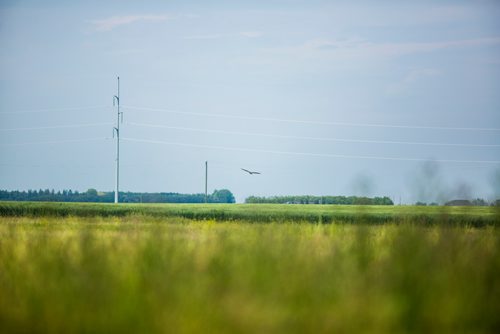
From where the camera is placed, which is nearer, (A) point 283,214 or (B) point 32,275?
(B) point 32,275

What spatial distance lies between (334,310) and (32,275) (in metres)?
3.14

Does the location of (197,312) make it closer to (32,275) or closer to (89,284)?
(89,284)

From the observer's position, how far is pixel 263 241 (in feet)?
23.9

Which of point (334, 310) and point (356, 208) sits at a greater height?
point (356, 208)

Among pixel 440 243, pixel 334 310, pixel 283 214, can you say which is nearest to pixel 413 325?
pixel 334 310

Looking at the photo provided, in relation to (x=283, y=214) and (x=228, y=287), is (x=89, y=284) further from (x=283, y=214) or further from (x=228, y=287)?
(x=283, y=214)

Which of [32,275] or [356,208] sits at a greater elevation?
[356,208]

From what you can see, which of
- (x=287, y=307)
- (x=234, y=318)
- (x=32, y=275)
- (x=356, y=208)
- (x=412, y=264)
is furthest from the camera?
(x=356, y=208)

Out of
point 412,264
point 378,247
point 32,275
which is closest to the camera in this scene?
point 412,264

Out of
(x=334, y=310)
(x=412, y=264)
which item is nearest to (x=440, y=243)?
(x=412, y=264)

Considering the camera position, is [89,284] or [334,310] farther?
[89,284]

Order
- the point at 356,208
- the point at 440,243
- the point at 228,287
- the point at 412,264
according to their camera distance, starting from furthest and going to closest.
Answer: the point at 356,208, the point at 440,243, the point at 412,264, the point at 228,287

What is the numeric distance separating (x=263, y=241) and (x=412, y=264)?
1702mm

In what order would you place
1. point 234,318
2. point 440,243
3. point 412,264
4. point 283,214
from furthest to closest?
point 283,214 < point 440,243 < point 412,264 < point 234,318
